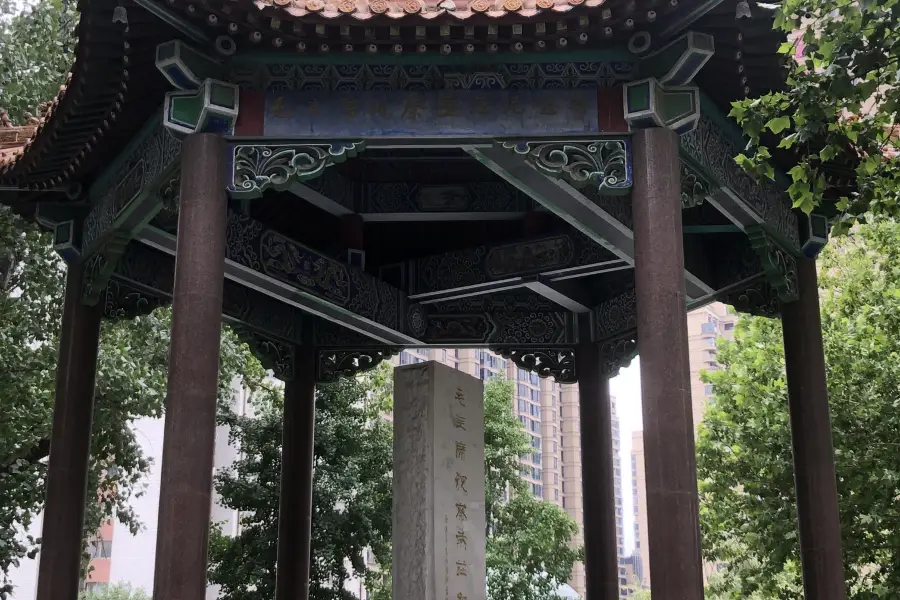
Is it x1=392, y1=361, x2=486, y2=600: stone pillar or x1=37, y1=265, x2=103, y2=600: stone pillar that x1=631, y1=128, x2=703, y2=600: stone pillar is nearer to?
x1=392, y1=361, x2=486, y2=600: stone pillar

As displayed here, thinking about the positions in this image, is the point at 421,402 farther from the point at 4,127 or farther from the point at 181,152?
the point at 4,127

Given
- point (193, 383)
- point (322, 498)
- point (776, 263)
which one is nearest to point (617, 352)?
point (776, 263)

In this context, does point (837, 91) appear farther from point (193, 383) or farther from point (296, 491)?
point (296, 491)

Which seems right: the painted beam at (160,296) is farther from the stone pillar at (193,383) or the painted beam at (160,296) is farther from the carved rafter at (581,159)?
the carved rafter at (581,159)

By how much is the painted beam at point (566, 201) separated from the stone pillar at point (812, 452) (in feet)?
6.02

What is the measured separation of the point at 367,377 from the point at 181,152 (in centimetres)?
1425

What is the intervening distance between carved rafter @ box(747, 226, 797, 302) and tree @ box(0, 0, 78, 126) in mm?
9221

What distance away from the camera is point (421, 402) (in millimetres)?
Result: 9953

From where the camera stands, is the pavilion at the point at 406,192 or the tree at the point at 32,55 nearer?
the pavilion at the point at 406,192

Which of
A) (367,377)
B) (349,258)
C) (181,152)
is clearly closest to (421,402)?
(349,258)

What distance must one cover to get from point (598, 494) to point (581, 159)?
5.44 metres

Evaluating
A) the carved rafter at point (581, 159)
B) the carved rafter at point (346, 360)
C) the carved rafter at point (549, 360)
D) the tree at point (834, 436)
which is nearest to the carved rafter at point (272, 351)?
the carved rafter at point (346, 360)

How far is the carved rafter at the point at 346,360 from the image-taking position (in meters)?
12.8

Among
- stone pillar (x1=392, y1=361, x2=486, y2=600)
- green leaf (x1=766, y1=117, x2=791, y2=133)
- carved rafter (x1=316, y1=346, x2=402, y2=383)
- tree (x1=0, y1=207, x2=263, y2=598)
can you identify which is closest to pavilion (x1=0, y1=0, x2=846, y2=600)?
carved rafter (x1=316, y1=346, x2=402, y2=383)
